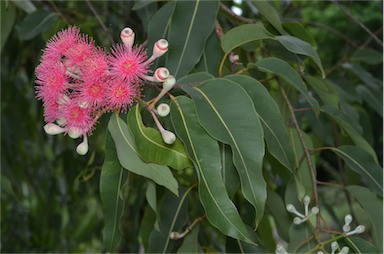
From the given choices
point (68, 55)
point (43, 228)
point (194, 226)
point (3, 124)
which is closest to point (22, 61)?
point (3, 124)

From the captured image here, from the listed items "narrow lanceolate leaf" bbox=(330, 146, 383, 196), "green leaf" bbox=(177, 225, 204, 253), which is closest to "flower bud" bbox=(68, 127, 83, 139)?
"green leaf" bbox=(177, 225, 204, 253)

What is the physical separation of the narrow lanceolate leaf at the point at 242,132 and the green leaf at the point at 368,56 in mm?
840

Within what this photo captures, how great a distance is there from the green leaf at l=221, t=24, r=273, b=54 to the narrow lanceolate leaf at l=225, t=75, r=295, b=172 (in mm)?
110

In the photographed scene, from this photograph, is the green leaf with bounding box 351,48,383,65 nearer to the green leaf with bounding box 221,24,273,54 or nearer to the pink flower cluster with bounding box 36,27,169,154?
the green leaf with bounding box 221,24,273,54

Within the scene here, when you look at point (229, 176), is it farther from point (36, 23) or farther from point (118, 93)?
point (36, 23)

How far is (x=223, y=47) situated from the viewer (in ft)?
2.96

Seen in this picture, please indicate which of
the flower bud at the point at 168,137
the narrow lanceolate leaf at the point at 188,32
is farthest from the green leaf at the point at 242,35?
the flower bud at the point at 168,137

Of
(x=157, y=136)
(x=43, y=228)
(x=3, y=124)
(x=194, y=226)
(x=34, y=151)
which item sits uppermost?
(x=157, y=136)

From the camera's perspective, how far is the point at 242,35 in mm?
898

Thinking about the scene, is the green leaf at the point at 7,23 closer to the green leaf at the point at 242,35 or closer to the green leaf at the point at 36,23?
the green leaf at the point at 36,23

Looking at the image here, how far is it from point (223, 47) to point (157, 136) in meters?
0.23

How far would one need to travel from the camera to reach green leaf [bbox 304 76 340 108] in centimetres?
100

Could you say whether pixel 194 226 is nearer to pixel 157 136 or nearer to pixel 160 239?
pixel 160 239

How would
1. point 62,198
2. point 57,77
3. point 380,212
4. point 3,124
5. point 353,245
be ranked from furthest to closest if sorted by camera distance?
point 62,198 < point 3,124 < point 380,212 < point 353,245 < point 57,77
